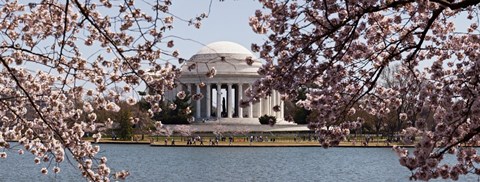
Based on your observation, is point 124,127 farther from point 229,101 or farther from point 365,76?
point 365,76

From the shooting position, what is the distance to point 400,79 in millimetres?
10133

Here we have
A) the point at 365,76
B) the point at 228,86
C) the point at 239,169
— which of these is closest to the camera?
the point at 365,76

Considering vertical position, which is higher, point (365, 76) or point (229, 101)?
point (229, 101)

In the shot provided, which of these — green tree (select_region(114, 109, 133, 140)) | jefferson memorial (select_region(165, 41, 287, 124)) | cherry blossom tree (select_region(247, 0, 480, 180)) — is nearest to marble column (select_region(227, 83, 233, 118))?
jefferson memorial (select_region(165, 41, 287, 124))

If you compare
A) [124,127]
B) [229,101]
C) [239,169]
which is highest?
[229,101]

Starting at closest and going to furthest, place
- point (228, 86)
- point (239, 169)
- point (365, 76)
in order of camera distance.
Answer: point (365, 76) → point (239, 169) → point (228, 86)

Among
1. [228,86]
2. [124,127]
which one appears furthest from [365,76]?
[228,86]

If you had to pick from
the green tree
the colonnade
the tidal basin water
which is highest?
the colonnade

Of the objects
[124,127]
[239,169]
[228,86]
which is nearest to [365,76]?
[239,169]

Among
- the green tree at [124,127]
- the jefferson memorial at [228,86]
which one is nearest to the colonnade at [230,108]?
the jefferson memorial at [228,86]

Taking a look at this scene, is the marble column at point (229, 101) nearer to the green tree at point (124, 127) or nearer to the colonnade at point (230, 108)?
the colonnade at point (230, 108)

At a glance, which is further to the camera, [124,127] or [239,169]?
[124,127]

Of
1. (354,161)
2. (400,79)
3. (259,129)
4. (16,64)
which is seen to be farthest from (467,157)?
(259,129)

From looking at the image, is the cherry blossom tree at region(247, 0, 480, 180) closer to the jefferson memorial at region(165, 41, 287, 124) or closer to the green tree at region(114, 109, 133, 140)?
the green tree at region(114, 109, 133, 140)
